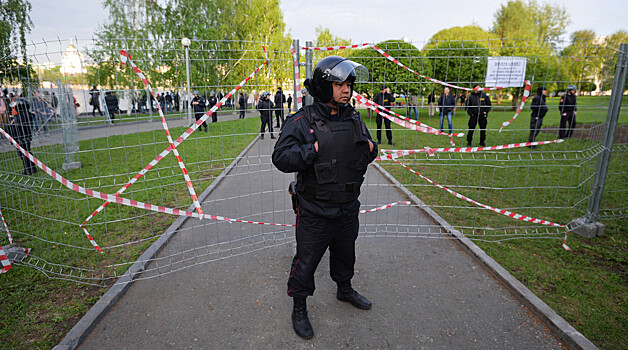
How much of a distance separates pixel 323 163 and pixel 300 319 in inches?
54.8

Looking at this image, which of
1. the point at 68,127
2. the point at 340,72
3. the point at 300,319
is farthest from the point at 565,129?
the point at 68,127

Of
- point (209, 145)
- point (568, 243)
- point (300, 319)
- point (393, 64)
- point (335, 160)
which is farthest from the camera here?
point (393, 64)

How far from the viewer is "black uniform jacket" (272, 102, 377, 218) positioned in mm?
2617

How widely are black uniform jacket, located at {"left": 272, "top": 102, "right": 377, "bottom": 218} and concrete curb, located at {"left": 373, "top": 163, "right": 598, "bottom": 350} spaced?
1969 mm

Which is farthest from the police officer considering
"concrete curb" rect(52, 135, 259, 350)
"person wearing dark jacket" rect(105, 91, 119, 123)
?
"person wearing dark jacket" rect(105, 91, 119, 123)

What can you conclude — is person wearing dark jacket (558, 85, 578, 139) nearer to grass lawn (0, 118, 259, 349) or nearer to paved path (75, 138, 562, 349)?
paved path (75, 138, 562, 349)

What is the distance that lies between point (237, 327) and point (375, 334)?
1.21m

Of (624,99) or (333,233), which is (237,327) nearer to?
(333,233)

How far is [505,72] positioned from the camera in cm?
414

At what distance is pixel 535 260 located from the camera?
409cm

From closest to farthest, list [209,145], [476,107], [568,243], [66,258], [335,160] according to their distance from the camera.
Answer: [335,160] → [66,258] → [568,243] → [476,107] → [209,145]

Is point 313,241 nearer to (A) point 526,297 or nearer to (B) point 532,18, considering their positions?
(A) point 526,297

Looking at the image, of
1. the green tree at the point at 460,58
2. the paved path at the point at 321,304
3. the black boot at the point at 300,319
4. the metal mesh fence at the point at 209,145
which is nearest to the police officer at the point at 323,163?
the black boot at the point at 300,319

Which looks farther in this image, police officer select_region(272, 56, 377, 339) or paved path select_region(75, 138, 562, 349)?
paved path select_region(75, 138, 562, 349)
